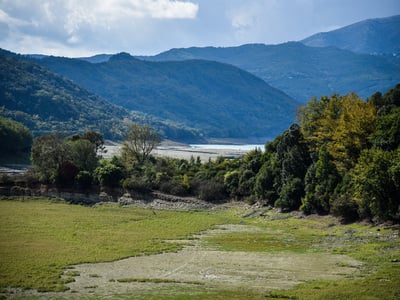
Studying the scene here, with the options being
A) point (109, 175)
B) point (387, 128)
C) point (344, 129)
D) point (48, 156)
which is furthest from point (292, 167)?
point (48, 156)

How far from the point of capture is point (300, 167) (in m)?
72.2

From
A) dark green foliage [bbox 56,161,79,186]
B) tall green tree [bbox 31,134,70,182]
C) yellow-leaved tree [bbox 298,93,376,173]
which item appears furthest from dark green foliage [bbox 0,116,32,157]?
yellow-leaved tree [bbox 298,93,376,173]

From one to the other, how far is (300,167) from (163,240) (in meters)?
30.3

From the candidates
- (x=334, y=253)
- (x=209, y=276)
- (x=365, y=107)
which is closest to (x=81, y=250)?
(x=209, y=276)

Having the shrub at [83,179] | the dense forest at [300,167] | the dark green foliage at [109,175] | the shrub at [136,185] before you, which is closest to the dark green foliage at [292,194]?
the dense forest at [300,167]

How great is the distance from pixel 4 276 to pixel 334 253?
25.4 metres

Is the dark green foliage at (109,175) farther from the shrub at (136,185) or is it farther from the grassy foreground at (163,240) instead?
the grassy foreground at (163,240)

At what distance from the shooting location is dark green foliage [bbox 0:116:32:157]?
444 feet

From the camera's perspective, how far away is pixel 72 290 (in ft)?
91.8

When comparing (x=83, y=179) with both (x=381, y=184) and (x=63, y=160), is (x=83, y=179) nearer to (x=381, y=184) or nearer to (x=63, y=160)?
(x=63, y=160)

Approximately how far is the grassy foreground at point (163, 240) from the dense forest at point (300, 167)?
10.9ft

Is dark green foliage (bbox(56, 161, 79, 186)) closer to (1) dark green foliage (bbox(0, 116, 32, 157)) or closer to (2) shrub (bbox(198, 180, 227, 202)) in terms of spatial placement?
(2) shrub (bbox(198, 180, 227, 202))

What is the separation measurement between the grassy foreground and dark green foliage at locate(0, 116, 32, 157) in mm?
61567

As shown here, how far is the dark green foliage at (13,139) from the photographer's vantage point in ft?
444
